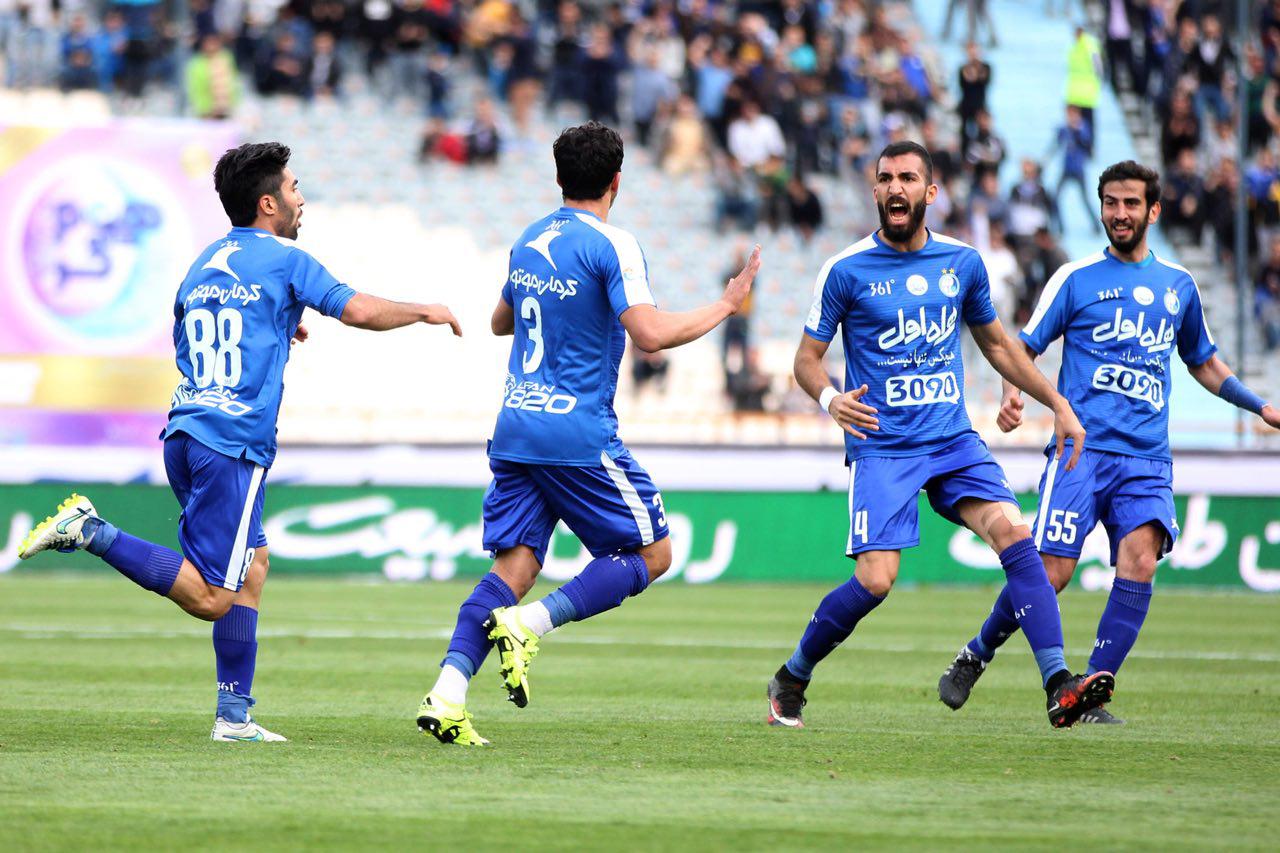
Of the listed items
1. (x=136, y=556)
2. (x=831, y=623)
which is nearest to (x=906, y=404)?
(x=831, y=623)

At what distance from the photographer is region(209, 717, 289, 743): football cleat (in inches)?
287

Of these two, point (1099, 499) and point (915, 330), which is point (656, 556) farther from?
point (1099, 499)

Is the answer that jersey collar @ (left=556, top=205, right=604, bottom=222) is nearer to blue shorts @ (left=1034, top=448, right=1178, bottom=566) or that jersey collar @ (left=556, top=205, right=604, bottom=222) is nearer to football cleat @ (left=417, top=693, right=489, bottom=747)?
football cleat @ (left=417, top=693, right=489, bottom=747)

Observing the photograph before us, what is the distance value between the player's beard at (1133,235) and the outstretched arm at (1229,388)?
0.65 meters

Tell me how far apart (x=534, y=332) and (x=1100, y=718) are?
3114 mm

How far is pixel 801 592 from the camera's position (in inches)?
707

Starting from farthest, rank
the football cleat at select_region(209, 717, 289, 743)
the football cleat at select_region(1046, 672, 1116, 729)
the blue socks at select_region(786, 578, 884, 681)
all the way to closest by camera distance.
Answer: the blue socks at select_region(786, 578, 884, 681) < the football cleat at select_region(1046, 672, 1116, 729) < the football cleat at select_region(209, 717, 289, 743)

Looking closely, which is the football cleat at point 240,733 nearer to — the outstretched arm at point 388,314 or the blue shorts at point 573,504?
the blue shorts at point 573,504

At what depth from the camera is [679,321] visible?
7031 mm

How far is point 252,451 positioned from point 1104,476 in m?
4.00

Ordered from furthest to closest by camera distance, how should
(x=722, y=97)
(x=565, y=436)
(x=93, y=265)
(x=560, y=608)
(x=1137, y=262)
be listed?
(x=722, y=97) → (x=93, y=265) → (x=1137, y=262) → (x=560, y=608) → (x=565, y=436)

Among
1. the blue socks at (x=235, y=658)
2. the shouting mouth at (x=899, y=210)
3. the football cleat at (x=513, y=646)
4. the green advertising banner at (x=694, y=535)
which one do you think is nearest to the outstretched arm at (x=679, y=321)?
the football cleat at (x=513, y=646)

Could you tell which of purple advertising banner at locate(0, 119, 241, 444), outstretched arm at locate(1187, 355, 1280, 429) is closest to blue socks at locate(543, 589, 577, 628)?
outstretched arm at locate(1187, 355, 1280, 429)

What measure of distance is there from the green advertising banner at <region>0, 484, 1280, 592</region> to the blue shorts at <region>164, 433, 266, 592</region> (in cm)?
1154
